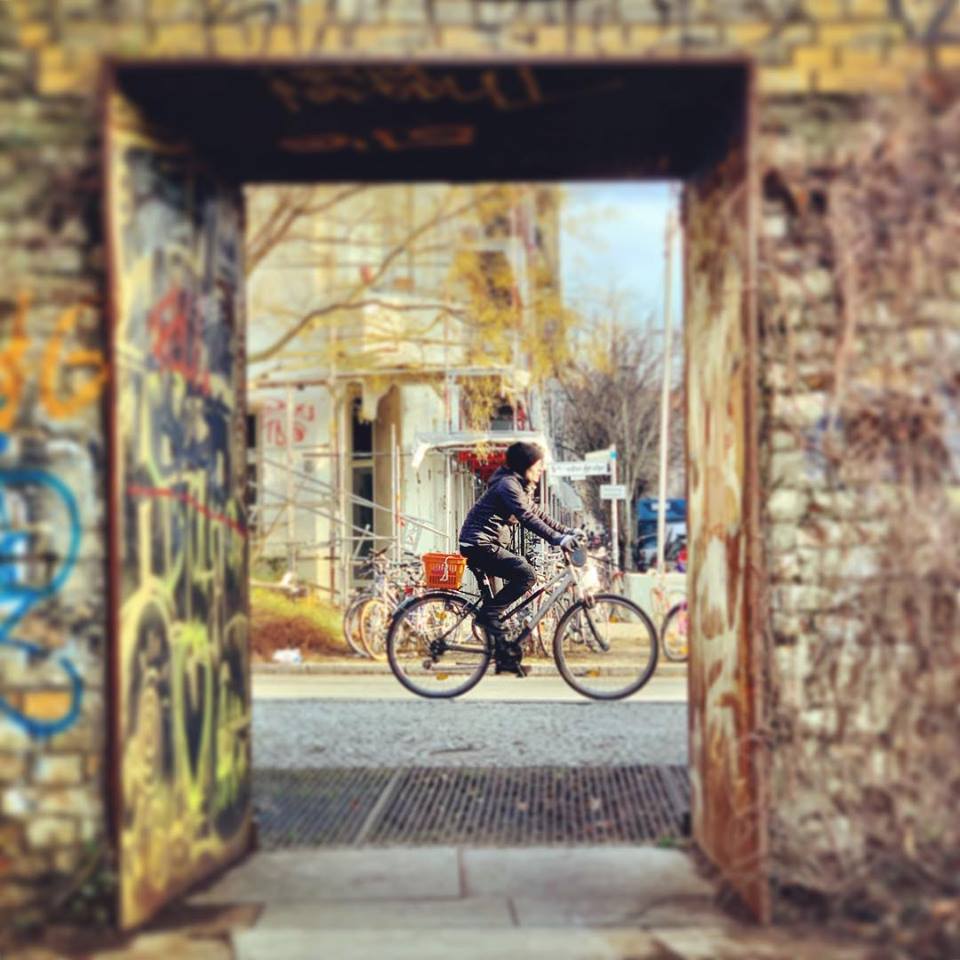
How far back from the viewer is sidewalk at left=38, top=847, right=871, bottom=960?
4.60 meters

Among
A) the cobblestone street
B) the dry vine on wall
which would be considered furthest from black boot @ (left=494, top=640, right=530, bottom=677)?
the dry vine on wall

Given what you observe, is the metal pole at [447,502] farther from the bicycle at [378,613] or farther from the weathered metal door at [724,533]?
the weathered metal door at [724,533]

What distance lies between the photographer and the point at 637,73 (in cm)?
473

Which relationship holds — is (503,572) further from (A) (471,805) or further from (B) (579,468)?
(B) (579,468)

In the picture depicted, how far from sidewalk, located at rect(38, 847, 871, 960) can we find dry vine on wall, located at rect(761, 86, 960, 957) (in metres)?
0.50

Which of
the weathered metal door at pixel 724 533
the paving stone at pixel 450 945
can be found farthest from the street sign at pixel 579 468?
the paving stone at pixel 450 945

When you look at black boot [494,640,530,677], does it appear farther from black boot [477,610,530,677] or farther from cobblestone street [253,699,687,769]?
cobblestone street [253,699,687,769]

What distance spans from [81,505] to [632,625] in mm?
5864

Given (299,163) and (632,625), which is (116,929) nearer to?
(299,163)

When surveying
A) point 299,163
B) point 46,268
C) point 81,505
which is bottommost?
point 81,505

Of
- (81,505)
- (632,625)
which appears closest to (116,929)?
(81,505)

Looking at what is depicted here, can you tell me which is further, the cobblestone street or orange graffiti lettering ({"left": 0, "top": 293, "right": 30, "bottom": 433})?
the cobblestone street

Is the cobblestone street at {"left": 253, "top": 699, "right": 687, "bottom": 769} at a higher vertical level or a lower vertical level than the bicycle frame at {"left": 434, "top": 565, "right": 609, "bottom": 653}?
lower

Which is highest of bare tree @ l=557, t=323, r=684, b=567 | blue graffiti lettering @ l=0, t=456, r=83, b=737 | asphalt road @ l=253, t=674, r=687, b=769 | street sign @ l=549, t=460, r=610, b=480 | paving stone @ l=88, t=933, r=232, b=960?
bare tree @ l=557, t=323, r=684, b=567
